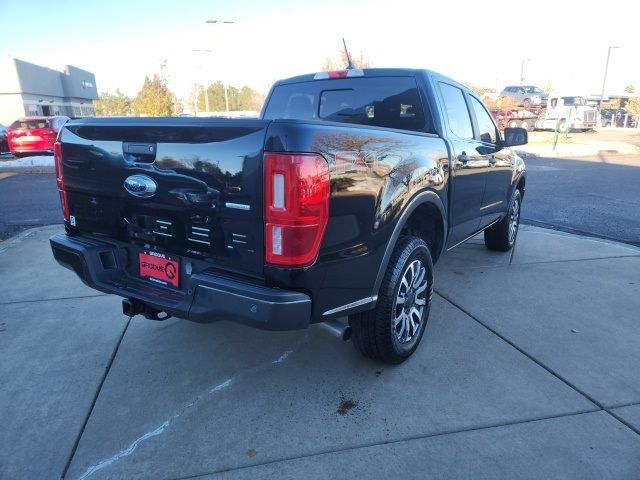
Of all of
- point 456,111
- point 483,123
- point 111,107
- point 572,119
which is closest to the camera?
point 456,111

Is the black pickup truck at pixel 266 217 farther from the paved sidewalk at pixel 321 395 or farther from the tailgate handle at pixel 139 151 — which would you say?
the paved sidewalk at pixel 321 395

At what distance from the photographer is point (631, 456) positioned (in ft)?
7.83

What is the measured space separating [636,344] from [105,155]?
383 cm

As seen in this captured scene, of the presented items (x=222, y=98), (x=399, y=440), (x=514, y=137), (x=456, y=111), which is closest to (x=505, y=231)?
(x=514, y=137)

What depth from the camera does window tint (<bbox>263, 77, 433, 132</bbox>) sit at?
3.74m

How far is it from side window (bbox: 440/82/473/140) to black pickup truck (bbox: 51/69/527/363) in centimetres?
27

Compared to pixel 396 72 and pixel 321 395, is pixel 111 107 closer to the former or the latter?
pixel 396 72

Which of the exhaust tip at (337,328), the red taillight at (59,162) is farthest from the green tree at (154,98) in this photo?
the exhaust tip at (337,328)

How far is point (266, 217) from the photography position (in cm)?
223

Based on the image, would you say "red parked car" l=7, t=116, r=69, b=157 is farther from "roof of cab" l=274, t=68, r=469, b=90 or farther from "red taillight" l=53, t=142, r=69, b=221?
"roof of cab" l=274, t=68, r=469, b=90

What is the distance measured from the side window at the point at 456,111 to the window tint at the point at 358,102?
0.33 m

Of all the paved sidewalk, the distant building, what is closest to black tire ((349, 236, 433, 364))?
the paved sidewalk

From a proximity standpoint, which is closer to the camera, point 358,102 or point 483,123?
point 358,102

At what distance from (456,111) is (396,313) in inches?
79.7
